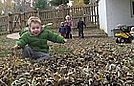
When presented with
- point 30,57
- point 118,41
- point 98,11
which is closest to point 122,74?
point 30,57

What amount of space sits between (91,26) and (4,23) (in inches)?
276

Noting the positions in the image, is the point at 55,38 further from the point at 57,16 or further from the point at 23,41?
the point at 57,16

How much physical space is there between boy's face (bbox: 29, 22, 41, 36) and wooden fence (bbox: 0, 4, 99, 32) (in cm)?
1858

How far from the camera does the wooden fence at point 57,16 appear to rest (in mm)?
25603

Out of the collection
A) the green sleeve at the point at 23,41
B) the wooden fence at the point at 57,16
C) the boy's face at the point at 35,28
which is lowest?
the wooden fence at the point at 57,16

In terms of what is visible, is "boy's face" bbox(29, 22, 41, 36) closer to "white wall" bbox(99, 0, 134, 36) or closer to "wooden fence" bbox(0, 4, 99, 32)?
"white wall" bbox(99, 0, 134, 36)

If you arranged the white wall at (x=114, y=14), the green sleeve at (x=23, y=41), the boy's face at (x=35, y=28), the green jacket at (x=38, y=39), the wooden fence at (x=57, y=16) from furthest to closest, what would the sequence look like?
the wooden fence at (x=57, y=16) < the white wall at (x=114, y=14) < the green jacket at (x=38, y=39) < the green sleeve at (x=23, y=41) < the boy's face at (x=35, y=28)

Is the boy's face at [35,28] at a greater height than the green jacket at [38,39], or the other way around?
the boy's face at [35,28]

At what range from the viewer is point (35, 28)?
6.55m

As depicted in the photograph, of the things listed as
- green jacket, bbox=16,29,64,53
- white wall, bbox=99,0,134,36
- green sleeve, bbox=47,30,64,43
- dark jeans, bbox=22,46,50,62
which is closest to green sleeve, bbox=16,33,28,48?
green jacket, bbox=16,29,64,53

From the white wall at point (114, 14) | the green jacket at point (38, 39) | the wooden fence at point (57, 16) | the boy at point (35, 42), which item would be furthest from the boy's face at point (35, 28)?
the wooden fence at point (57, 16)

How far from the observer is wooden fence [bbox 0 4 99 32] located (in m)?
25.6

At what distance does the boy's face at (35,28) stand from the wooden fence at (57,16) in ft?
60.9

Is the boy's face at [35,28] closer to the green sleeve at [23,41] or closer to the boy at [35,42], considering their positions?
the boy at [35,42]
